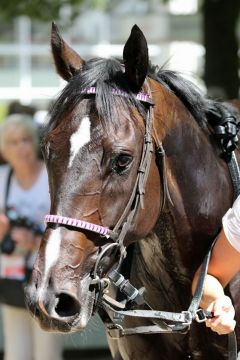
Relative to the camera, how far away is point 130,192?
2.99 metres

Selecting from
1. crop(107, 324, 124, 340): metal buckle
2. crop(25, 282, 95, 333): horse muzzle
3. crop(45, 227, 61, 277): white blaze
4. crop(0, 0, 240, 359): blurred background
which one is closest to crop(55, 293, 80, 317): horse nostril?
crop(25, 282, 95, 333): horse muzzle

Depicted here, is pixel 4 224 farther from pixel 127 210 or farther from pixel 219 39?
pixel 219 39

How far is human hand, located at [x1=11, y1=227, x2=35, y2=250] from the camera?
566 cm

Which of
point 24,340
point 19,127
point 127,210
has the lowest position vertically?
point 24,340

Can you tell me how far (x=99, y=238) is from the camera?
2916 mm

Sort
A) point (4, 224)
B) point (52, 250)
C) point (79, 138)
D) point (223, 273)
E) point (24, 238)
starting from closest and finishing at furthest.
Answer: point (52, 250), point (79, 138), point (223, 273), point (24, 238), point (4, 224)

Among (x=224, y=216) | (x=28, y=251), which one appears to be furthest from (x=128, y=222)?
(x=28, y=251)

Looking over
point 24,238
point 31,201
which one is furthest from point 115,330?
point 31,201

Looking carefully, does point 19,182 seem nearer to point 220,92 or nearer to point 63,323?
point 63,323

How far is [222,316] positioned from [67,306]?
592 millimetres

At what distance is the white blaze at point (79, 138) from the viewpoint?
2.93 m

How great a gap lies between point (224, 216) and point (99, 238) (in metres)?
0.54

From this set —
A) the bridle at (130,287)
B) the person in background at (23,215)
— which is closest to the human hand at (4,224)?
the person in background at (23,215)

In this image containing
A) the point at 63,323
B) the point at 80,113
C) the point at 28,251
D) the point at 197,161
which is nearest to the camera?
the point at 63,323
